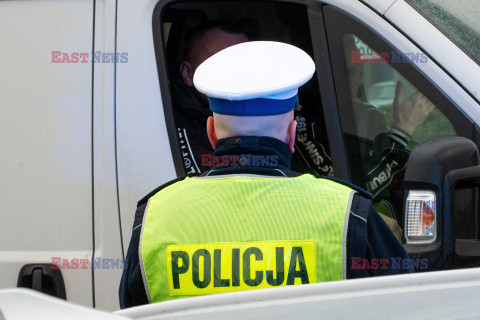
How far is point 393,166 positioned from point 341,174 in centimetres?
18

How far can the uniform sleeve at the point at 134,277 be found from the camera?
2143mm

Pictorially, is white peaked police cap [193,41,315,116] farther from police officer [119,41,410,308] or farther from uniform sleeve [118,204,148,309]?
uniform sleeve [118,204,148,309]

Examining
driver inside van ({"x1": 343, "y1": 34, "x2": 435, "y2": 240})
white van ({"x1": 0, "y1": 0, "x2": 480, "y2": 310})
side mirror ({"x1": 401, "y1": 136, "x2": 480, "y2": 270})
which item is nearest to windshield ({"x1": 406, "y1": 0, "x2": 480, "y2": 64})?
white van ({"x1": 0, "y1": 0, "x2": 480, "y2": 310})

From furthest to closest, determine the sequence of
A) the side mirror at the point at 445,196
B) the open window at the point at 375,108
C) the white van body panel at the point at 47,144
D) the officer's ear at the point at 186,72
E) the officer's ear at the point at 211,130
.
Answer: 1. the officer's ear at the point at 186,72
2. the white van body panel at the point at 47,144
3. the open window at the point at 375,108
4. the side mirror at the point at 445,196
5. the officer's ear at the point at 211,130

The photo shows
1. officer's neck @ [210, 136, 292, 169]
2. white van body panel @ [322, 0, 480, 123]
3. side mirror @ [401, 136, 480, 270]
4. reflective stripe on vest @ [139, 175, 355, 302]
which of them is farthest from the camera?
white van body panel @ [322, 0, 480, 123]

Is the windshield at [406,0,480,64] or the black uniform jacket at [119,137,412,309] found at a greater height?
the windshield at [406,0,480,64]

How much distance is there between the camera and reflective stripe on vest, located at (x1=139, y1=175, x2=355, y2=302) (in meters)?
2.02

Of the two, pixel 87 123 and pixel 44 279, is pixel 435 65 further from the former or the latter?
pixel 44 279

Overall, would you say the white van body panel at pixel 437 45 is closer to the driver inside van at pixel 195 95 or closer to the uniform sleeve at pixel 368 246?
the driver inside van at pixel 195 95

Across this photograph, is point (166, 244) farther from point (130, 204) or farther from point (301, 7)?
point (301, 7)

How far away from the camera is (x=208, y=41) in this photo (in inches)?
130

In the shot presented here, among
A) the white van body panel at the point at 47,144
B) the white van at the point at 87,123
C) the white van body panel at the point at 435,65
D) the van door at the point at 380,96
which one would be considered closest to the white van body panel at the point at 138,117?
the white van at the point at 87,123

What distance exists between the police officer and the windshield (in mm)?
793

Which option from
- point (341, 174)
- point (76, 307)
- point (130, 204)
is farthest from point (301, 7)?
point (76, 307)
